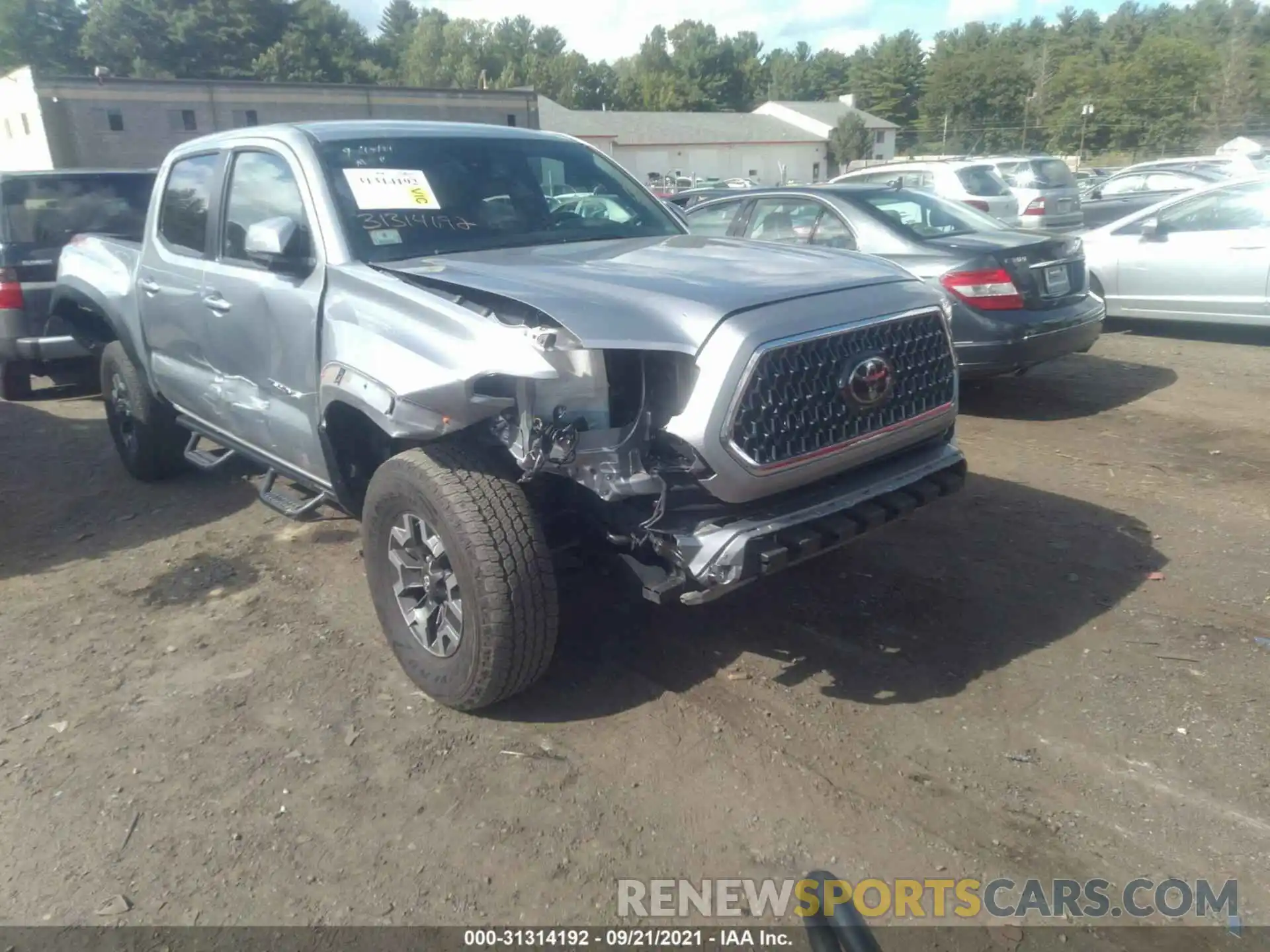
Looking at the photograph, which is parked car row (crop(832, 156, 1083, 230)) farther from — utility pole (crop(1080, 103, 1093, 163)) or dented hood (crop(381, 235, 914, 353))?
utility pole (crop(1080, 103, 1093, 163))

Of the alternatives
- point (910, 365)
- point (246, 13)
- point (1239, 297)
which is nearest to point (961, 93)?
point (246, 13)

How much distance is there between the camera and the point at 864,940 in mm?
1702

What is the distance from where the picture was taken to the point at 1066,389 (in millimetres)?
7738

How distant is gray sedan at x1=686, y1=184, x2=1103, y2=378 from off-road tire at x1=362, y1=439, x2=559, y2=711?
324 cm

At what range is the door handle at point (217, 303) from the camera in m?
4.47

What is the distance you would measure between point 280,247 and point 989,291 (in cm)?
477

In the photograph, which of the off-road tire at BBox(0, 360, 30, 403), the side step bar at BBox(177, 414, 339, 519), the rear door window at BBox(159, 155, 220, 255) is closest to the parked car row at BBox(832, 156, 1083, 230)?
the rear door window at BBox(159, 155, 220, 255)

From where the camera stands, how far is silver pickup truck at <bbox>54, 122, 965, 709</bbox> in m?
3.08

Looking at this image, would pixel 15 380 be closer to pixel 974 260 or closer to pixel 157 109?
pixel 974 260

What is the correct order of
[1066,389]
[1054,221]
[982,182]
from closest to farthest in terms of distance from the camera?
1. [1066,389]
2. [982,182]
3. [1054,221]

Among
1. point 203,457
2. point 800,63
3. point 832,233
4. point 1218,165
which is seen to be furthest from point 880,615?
point 800,63

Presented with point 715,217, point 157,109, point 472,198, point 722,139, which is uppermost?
point 157,109

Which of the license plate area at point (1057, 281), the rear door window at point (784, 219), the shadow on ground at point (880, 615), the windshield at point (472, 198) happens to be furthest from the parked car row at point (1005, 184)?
the shadow on ground at point (880, 615)

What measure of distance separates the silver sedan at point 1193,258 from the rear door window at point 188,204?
8.20 m
